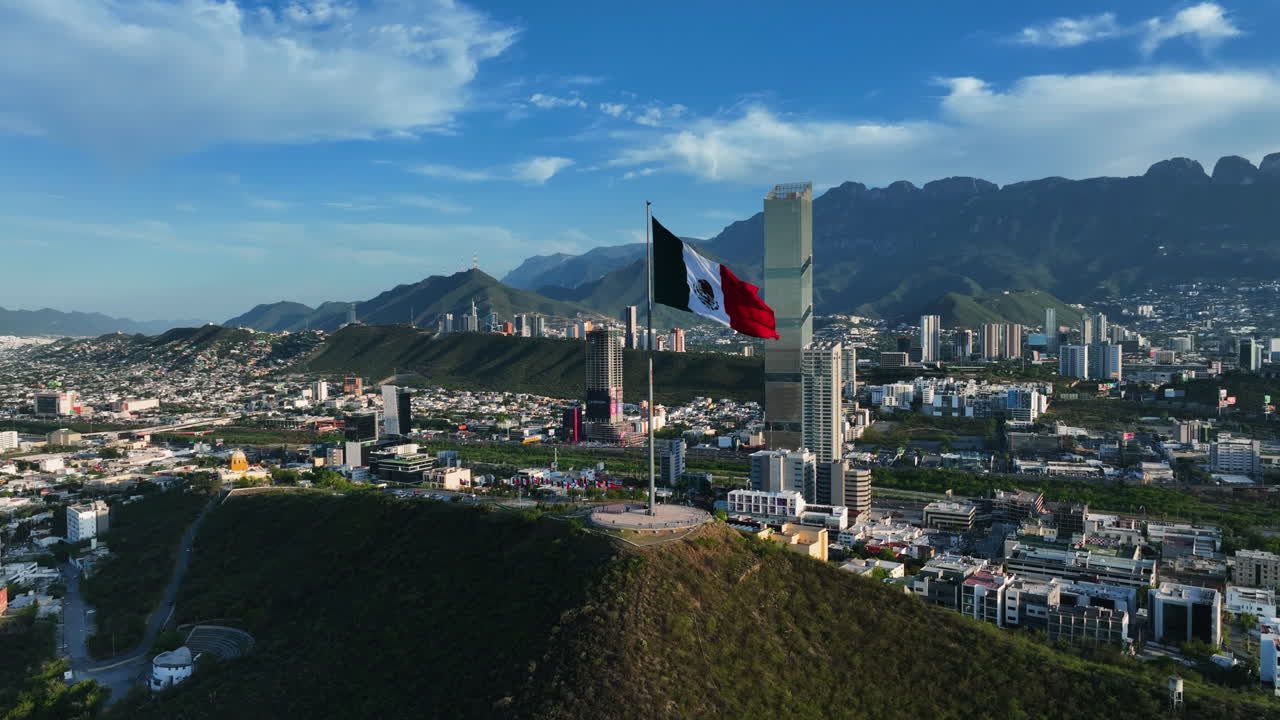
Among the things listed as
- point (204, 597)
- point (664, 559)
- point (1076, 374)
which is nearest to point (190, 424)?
point (204, 597)

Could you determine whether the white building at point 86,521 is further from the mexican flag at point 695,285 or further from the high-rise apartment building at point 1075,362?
the high-rise apartment building at point 1075,362

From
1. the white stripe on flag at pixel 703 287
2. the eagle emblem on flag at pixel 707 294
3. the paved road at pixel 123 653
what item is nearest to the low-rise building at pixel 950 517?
the white stripe on flag at pixel 703 287

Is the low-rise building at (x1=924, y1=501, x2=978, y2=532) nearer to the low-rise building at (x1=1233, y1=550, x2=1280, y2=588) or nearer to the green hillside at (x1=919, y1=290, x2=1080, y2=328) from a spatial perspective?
the low-rise building at (x1=1233, y1=550, x2=1280, y2=588)

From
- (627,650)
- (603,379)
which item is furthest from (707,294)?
(603,379)

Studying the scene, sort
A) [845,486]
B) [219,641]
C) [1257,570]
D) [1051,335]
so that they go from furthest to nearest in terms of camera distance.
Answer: [1051,335] → [845,486] → [1257,570] → [219,641]

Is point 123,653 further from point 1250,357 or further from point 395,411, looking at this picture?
point 1250,357
